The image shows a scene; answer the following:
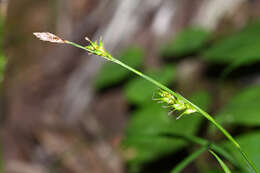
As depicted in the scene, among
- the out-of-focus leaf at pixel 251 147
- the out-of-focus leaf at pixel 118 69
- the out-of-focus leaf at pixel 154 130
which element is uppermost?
the out-of-focus leaf at pixel 118 69

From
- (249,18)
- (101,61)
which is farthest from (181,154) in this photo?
(249,18)

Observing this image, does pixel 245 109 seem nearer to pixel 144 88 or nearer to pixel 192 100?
pixel 192 100

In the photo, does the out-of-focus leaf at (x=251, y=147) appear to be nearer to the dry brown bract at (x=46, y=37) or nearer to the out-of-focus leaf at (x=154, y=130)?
the out-of-focus leaf at (x=154, y=130)

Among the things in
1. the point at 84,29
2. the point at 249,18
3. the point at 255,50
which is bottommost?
the point at 255,50

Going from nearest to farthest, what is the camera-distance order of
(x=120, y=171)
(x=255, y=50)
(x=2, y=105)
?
(x=255, y=50)
(x=120, y=171)
(x=2, y=105)

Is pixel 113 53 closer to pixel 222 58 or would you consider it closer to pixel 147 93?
pixel 147 93

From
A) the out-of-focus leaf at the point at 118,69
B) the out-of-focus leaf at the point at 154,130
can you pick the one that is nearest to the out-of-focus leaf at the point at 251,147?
the out-of-focus leaf at the point at 154,130
